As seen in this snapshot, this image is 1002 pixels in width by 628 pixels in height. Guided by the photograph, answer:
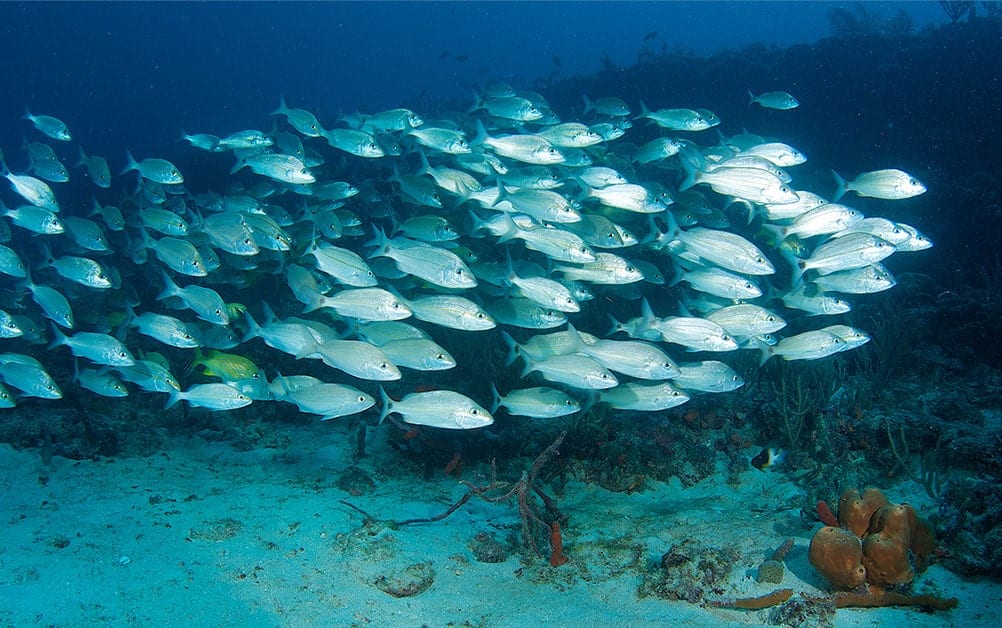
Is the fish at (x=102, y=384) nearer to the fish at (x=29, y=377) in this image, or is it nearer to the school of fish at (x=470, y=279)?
the school of fish at (x=470, y=279)

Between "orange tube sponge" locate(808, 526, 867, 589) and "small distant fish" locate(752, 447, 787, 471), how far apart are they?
2.32 m

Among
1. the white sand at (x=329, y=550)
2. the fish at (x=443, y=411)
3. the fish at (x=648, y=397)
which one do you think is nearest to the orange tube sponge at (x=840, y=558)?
the white sand at (x=329, y=550)

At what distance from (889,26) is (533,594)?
97.2 feet

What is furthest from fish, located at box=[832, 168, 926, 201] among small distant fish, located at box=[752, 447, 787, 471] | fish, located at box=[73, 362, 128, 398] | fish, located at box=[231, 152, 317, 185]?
fish, located at box=[73, 362, 128, 398]

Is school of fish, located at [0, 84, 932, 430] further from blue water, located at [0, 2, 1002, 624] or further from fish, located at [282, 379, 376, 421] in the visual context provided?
blue water, located at [0, 2, 1002, 624]

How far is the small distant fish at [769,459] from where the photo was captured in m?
5.69

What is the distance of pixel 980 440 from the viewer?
4836mm

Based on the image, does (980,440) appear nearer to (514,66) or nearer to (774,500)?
(774,500)

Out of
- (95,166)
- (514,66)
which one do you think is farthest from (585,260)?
(514,66)

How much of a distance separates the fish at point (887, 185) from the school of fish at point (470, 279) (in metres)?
0.02

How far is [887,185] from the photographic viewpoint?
6.38 metres

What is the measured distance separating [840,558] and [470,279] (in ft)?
12.1

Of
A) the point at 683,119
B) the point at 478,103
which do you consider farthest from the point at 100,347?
the point at 683,119

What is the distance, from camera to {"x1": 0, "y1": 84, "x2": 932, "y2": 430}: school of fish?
5.01 metres
